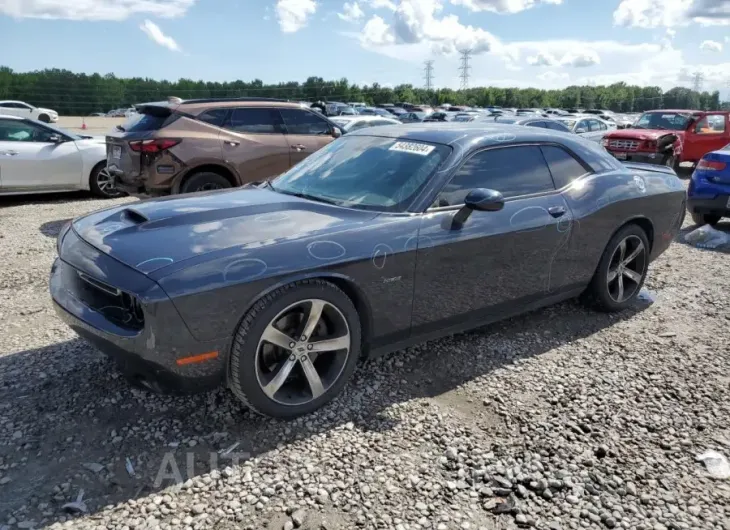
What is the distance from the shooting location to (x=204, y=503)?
2.55 meters

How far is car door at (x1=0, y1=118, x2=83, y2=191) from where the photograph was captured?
8.77 m

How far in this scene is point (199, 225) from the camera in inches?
125

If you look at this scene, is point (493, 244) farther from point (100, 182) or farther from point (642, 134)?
point (642, 134)

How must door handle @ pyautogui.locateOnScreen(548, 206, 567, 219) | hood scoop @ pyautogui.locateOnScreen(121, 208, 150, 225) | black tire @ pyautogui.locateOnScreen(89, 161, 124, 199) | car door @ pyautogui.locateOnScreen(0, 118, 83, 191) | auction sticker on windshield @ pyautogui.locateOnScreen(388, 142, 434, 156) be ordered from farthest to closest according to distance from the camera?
black tire @ pyautogui.locateOnScreen(89, 161, 124, 199) < car door @ pyautogui.locateOnScreen(0, 118, 83, 191) < door handle @ pyautogui.locateOnScreen(548, 206, 567, 219) < auction sticker on windshield @ pyautogui.locateOnScreen(388, 142, 434, 156) < hood scoop @ pyautogui.locateOnScreen(121, 208, 150, 225)

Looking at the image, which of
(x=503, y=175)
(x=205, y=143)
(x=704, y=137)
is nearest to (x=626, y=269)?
(x=503, y=175)

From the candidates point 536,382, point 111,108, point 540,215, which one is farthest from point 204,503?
point 111,108

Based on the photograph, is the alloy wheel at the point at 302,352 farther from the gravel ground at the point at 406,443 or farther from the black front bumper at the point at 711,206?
the black front bumper at the point at 711,206

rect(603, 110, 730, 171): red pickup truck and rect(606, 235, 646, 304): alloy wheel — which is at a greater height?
rect(603, 110, 730, 171): red pickup truck

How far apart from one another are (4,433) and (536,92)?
317 feet

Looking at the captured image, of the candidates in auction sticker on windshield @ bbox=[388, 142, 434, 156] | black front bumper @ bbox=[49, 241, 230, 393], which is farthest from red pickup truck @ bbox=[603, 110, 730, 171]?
black front bumper @ bbox=[49, 241, 230, 393]

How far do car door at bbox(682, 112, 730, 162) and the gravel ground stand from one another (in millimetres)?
11973

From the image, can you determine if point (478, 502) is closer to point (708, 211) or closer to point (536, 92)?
point (708, 211)

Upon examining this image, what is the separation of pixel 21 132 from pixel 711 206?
32.4ft

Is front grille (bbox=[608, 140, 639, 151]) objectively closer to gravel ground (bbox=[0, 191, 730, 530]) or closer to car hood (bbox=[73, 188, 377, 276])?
gravel ground (bbox=[0, 191, 730, 530])
